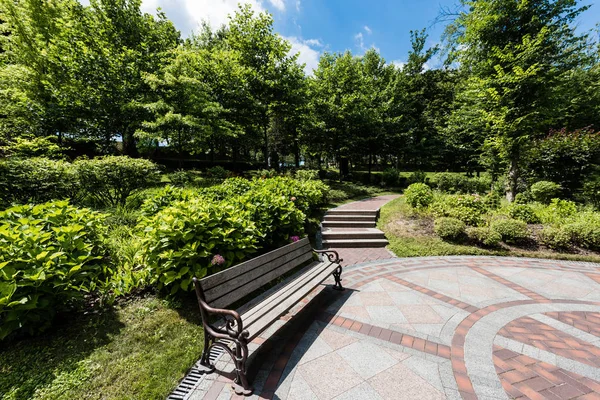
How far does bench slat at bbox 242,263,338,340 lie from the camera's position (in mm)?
2671

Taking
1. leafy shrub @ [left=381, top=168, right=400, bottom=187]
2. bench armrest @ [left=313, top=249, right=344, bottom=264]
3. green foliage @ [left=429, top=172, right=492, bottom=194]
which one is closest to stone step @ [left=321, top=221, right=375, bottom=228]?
bench armrest @ [left=313, top=249, right=344, bottom=264]

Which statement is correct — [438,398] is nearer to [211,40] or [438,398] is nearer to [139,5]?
[139,5]

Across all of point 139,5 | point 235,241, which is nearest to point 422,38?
point 139,5

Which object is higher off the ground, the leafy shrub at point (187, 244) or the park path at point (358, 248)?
the leafy shrub at point (187, 244)

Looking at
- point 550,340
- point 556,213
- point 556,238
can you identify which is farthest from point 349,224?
point 556,213

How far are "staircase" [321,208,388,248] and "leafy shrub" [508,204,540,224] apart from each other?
15.5ft

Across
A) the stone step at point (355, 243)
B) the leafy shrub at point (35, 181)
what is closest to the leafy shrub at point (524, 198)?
the stone step at point (355, 243)

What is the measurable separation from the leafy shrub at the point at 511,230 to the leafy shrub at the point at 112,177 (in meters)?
11.8

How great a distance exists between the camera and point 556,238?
6.76 meters

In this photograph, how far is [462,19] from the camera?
12.4 metres

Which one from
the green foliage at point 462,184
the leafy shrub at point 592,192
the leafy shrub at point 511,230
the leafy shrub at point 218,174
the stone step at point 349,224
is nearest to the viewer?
the leafy shrub at point 511,230

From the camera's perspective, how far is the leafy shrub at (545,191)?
10672 millimetres

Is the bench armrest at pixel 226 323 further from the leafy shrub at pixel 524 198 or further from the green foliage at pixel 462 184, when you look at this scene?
the green foliage at pixel 462 184

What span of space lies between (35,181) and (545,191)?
18874 millimetres
